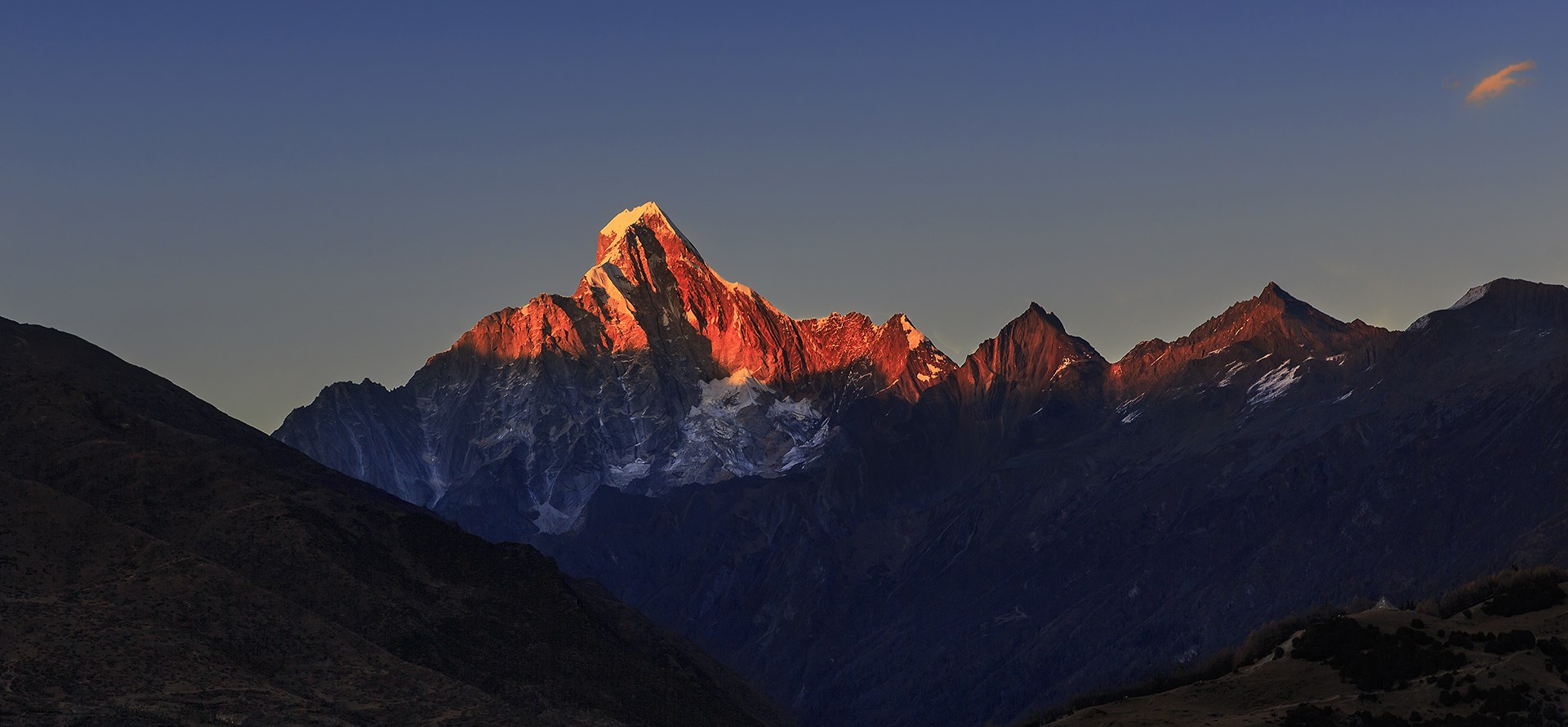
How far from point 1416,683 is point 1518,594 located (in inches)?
912

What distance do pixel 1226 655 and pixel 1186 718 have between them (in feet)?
150

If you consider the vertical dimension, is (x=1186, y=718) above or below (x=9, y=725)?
below

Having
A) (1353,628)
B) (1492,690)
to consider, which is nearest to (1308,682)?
(1353,628)

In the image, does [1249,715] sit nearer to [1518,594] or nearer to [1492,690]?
[1492,690]

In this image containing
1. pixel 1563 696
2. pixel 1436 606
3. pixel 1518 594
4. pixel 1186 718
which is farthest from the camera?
pixel 1436 606

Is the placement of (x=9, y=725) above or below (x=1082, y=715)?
above

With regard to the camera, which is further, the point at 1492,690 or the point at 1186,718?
the point at 1186,718

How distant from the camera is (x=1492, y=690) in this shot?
14225 centimetres

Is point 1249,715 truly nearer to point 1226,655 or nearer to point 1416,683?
point 1416,683

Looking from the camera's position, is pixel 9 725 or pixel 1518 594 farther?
pixel 9 725

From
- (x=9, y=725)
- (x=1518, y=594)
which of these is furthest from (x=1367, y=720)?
(x=9, y=725)

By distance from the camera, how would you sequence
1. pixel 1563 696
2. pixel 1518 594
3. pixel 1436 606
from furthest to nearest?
pixel 1436 606 → pixel 1518 594 → pixel 1563 696

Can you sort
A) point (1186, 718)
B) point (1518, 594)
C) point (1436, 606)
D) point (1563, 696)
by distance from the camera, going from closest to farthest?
1. point (1563, 696)
2. point (1186, 718)
3. point (1518, 594)
4. point (1436, 606)

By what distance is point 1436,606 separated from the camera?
18825cm
